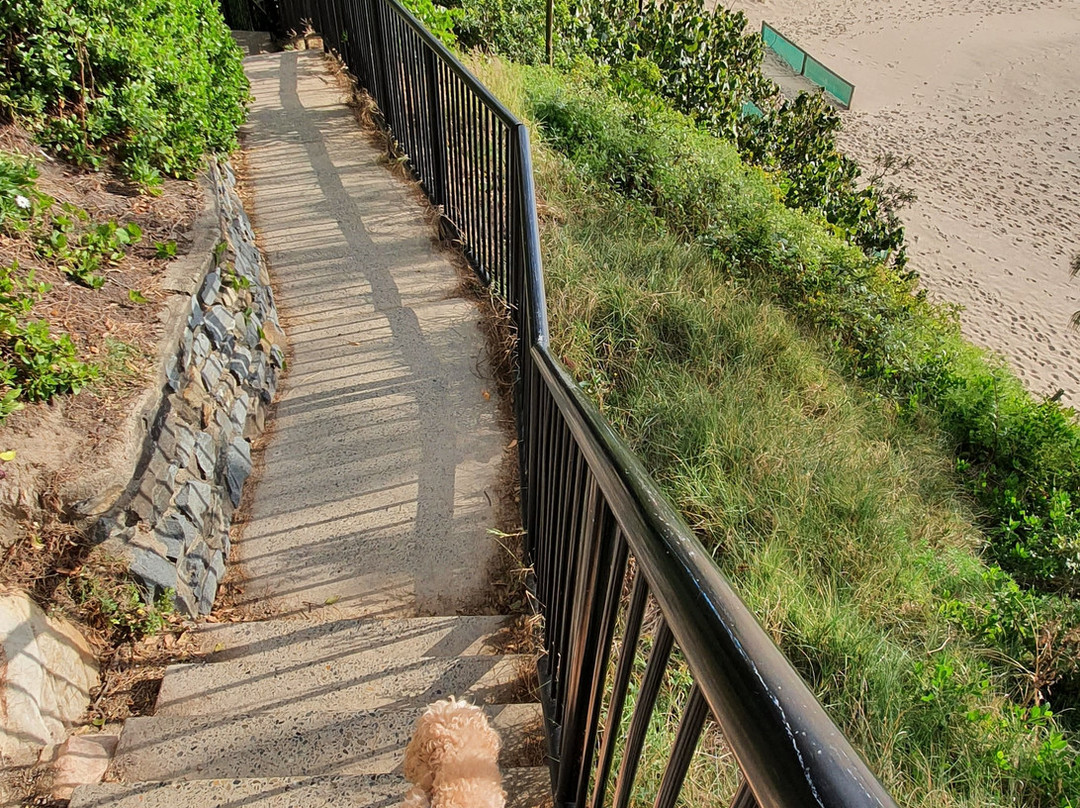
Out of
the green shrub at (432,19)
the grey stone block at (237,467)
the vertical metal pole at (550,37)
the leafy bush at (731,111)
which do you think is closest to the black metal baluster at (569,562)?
the grey stone block at (237,467)

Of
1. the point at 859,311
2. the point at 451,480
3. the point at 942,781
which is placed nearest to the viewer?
the point at 942,781

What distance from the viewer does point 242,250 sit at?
14.0ft

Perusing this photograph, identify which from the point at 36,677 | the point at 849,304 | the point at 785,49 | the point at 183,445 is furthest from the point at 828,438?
the point at 785,49

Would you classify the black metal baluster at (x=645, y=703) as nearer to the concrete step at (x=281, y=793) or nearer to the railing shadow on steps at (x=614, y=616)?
the railing shadow on steps at (x=614, y=616)

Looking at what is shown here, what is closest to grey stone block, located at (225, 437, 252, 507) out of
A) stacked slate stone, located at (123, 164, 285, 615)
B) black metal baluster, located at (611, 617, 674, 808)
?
stacked slate stone, located at (123, 164, 285, 615)

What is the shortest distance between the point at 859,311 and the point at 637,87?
4.63 meters

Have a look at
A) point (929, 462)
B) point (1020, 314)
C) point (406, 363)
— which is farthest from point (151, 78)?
→ point (1020, 314)

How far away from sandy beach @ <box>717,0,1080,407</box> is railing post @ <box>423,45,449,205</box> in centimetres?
1123

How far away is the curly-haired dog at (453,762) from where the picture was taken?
166 centimetres

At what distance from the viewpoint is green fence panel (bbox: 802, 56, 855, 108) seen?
22.2 metres

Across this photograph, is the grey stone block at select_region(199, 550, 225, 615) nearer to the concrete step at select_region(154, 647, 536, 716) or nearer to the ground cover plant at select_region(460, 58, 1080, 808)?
the concrete step at select_region(154, 647, 536, 716)

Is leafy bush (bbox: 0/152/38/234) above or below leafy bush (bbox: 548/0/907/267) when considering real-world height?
above

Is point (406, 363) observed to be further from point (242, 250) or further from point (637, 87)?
point (637, 87)

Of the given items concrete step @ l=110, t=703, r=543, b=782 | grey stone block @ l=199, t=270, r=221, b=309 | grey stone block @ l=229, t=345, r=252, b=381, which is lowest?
concrete step @ l=110, t=703, r=543, b=782
